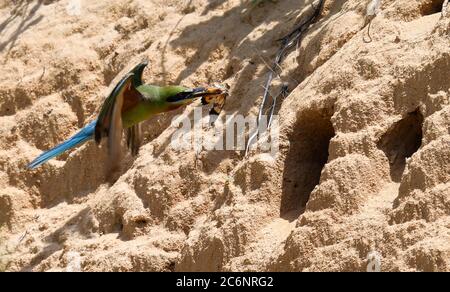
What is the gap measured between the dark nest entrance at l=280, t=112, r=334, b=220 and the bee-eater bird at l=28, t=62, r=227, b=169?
66cm

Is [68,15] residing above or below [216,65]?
above

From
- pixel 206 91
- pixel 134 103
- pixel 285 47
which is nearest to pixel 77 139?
pixel 134 103

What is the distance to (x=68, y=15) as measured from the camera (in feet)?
23.9

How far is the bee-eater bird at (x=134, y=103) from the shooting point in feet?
17.2

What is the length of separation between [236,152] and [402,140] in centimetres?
108

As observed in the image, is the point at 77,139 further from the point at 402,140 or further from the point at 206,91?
the point at 402,140

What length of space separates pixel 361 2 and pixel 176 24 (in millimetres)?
1454

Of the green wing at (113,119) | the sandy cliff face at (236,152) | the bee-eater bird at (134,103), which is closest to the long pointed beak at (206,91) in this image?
the bee-eater bird at (134,103)

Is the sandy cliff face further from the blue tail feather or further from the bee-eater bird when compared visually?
the blue tail feather

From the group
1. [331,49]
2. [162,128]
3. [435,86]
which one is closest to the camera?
[435,86]

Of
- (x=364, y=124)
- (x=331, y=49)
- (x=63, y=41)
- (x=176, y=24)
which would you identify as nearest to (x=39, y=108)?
(x=63, y=41)

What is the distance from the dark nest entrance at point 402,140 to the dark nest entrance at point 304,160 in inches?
17.6

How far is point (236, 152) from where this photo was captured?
5516 millimetres

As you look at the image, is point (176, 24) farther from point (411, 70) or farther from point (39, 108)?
point (411, 70)
